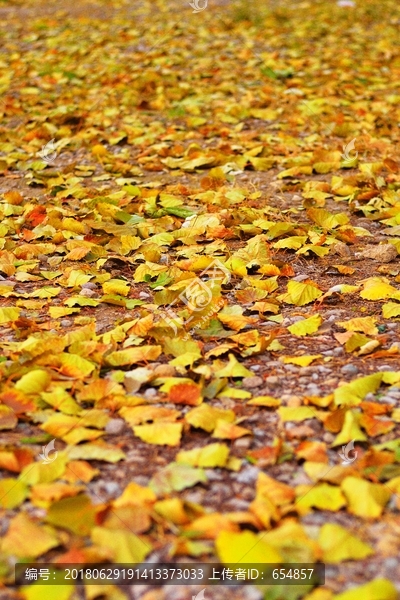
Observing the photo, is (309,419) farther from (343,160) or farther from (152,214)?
(343,160)

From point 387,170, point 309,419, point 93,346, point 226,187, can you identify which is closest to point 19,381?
point 93,346

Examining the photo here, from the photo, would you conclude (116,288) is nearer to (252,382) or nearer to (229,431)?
(252,382)

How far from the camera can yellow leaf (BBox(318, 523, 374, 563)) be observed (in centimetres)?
176

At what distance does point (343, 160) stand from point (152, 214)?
1.64 meters

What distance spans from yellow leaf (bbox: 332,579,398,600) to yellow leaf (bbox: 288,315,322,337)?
1301 mm

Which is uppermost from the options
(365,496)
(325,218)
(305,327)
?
(365,496)

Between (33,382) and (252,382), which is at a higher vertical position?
(33,382)

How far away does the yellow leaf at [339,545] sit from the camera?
1756 mm

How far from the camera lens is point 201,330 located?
285cm

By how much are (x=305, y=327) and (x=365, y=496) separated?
104 centimetres

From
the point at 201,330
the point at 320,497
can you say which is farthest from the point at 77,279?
the point at 320,497

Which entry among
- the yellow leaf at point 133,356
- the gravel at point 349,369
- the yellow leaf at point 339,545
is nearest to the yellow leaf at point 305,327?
the gravel at point 349,369

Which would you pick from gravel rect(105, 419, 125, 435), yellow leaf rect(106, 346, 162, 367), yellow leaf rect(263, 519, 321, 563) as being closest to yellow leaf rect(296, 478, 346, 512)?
yellow leaf rect(263, 519, 321, 563)

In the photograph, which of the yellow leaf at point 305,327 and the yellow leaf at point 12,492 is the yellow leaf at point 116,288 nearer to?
the yellow leaf at point 305,327
